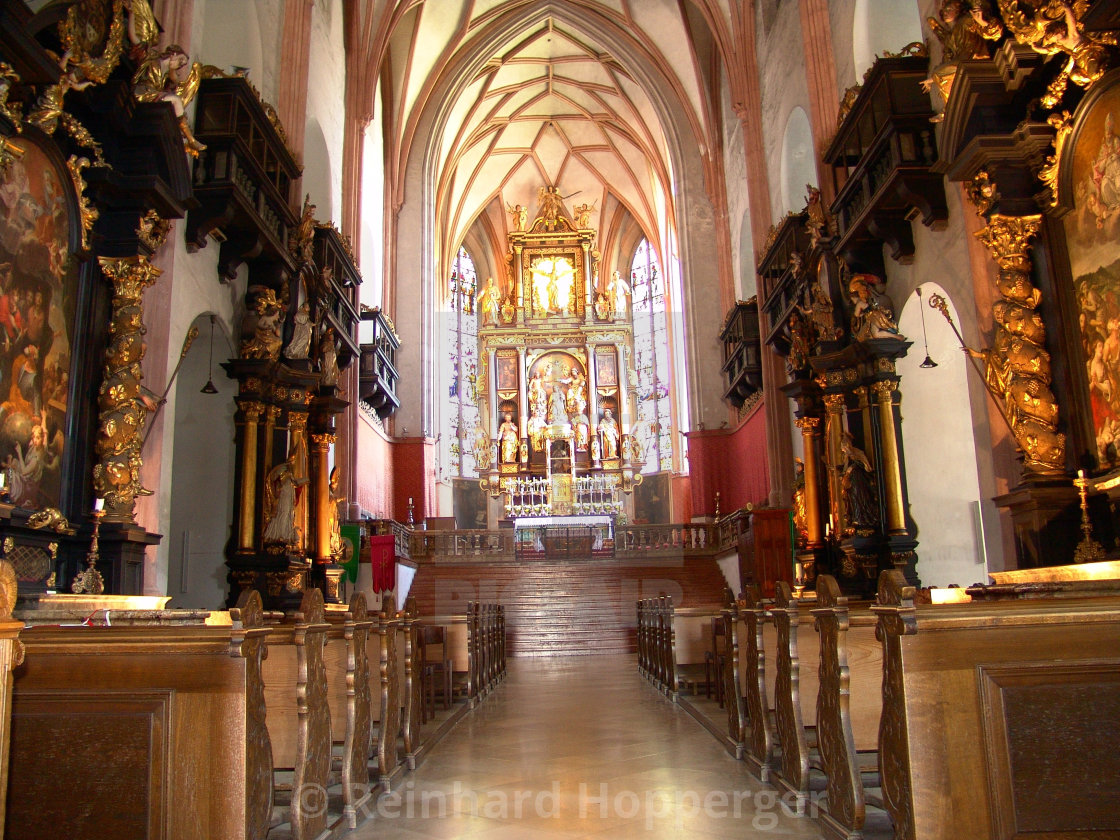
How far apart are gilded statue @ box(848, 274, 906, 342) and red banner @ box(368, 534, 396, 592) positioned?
794 centimetres

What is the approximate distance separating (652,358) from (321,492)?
19957 mm

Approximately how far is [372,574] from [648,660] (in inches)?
212

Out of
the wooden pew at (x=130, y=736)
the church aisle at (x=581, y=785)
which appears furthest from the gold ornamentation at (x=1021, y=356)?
the wooden pew at (x=130, y=736)

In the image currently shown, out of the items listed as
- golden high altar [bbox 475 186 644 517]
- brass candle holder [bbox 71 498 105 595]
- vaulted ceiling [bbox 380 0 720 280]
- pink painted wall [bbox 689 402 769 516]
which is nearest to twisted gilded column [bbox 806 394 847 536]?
brass candle holder [bbox 71 498 105 595]

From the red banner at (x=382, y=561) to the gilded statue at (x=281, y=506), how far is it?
11.6 ft

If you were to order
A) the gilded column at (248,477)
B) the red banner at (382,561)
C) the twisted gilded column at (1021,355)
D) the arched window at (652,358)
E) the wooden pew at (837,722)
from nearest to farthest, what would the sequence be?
the wooden pew at (837,722), the twisted gilded column at (1021,355), the gilded column at (248,477), the red banner at (382,561), the arched window at (652,358)

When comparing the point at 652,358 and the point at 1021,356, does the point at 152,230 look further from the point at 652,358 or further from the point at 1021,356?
the point at 652,358

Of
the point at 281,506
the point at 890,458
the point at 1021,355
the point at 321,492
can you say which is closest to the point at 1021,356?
the point at 1021,355

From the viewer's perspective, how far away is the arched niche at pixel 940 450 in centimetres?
1021

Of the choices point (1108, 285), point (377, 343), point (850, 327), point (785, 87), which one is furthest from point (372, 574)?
point (1108, 285)

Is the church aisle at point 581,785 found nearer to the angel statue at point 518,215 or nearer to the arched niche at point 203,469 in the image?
the arched niche at point 203,469

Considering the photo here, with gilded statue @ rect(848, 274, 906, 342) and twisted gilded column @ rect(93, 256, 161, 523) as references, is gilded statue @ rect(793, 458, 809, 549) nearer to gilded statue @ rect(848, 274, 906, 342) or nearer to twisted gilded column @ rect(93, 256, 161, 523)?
gilded statue @ rect(848, 274, 906, 342)

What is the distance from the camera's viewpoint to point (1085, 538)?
19.7 feet

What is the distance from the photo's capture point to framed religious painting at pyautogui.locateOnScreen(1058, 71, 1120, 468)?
18.9 feet
